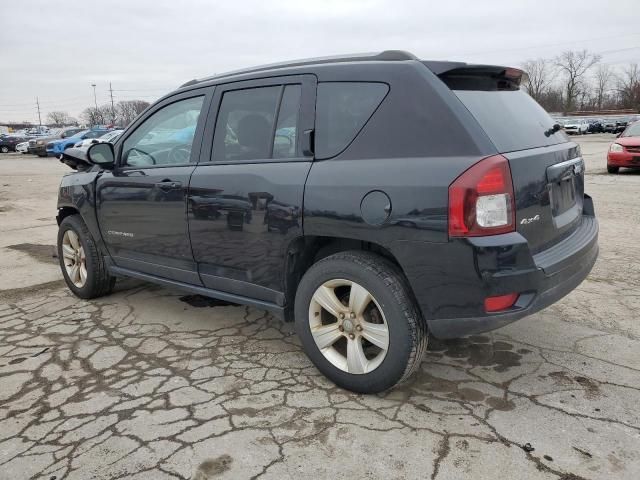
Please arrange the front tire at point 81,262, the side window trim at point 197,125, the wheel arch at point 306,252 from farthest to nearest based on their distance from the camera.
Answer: the front tire at point 81,262
the side window trim at point 197,125
the wheel arch at point 306,252

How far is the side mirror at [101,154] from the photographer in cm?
408

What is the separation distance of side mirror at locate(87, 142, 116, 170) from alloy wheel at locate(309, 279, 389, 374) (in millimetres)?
2246

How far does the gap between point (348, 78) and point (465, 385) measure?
6.12 ft

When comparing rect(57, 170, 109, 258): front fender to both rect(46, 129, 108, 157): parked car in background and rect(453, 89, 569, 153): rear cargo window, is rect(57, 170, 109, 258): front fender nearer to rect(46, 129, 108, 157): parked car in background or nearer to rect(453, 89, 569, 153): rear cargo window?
rect(453, 89, 569, 153): rear cargo window

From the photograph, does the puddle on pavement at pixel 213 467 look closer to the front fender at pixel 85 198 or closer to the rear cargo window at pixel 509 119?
the rear cargo window at pixel 509 119

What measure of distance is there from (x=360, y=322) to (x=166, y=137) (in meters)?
2.16

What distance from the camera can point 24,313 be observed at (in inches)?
173

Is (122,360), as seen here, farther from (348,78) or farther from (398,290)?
(348,78)

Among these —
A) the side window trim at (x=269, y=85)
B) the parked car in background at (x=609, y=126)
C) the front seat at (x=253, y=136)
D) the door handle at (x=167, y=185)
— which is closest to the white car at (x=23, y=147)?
the door handle at (x=167, y=185)

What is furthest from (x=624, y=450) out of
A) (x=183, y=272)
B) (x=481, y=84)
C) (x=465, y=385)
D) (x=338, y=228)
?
(x=183, y=272)

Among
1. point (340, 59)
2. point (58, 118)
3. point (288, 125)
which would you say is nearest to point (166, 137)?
point (288, 125)

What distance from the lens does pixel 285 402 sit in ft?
9.29

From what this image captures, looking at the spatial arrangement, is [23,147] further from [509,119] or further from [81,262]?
[509,119]

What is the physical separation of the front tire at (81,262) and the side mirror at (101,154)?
28.8 inches
